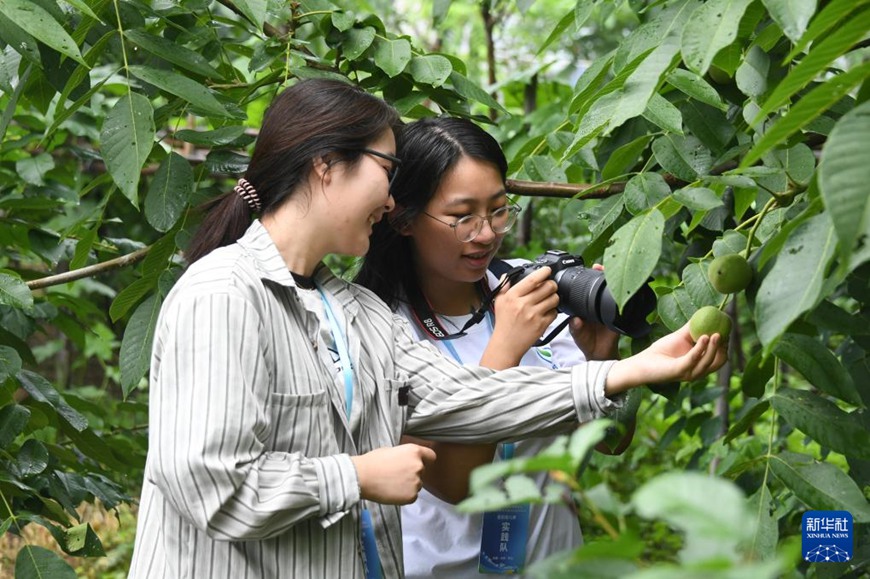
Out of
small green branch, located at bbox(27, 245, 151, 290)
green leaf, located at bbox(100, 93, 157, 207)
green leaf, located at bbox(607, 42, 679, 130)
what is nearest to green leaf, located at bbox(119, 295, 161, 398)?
small green branch, located at bbox(27, 245, 151, 290)

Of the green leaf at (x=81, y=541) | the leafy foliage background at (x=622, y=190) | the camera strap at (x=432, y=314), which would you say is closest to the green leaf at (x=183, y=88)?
the leafy foliage background at (x=622, y=190)

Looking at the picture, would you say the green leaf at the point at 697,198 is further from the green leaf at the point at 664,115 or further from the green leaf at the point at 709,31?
the green leaf at the point at 709,31

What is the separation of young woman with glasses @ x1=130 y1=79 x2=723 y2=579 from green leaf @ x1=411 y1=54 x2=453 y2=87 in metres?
0.49

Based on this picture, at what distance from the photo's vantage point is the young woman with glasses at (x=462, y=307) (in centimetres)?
196

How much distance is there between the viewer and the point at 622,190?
2188mm

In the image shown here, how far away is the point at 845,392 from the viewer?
1599mm

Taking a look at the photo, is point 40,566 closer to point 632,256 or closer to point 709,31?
point 632,256

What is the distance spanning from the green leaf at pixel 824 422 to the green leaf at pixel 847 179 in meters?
A: 0.73

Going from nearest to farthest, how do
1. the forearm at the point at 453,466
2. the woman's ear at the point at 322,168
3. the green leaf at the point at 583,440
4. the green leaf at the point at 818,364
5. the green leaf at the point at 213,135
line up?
the green leaf at the point at 583,440 → the green leaf at the point at 818,364 → the woman's ear at the point at 322,168 → the forearm at the point at 453,466 → the green leaf at the point at 213,135

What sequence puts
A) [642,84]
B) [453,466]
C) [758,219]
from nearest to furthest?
[642,84] < [758,219] < [453,466]

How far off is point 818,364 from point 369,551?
69 centimetres

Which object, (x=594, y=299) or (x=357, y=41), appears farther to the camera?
(x=357, y=41)

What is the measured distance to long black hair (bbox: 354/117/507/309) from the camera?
2080 mm

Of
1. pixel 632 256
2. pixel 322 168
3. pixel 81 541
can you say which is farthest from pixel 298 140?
pixel 81 541
